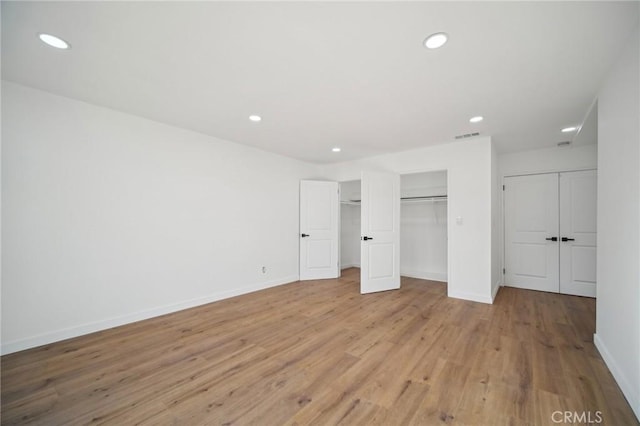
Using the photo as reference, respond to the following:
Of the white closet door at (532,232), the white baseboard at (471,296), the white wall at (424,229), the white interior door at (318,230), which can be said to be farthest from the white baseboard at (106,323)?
the white closet door at (532,232)

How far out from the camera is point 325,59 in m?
2.00

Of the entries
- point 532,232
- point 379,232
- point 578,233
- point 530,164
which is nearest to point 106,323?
point 379,232

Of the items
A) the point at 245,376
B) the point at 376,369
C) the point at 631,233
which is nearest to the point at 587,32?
the point at 631,233

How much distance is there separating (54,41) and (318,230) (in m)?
4.40

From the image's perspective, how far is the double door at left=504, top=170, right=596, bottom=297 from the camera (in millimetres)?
4215

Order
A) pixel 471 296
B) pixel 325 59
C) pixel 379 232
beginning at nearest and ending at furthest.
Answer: pixel 325 59 < pixel 471 296 < pixel 379 232

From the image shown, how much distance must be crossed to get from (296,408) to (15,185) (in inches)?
128

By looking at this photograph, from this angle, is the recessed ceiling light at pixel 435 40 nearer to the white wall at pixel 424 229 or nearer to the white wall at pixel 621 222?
the white wall at pixel 621 222

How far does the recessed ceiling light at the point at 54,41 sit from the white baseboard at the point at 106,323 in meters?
2.67

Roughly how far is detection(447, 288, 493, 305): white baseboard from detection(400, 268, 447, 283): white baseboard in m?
1.10

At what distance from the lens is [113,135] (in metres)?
3.00

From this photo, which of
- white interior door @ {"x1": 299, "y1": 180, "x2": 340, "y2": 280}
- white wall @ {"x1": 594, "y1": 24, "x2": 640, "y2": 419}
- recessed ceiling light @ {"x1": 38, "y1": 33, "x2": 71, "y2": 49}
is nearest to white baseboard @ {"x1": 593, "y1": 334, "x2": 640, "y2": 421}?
white wall @ {"x1": 594, "y1": 24, "x2": 640, "y2": 419}

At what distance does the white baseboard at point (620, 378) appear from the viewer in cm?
164

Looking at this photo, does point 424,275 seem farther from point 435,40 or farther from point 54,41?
point 54,41
